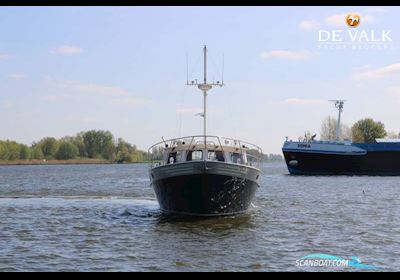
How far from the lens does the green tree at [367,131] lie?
10518cm

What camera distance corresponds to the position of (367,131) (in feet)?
351

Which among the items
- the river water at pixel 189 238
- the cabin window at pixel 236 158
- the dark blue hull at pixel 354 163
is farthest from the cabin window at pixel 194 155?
the dark blue hull at pixel 354 163

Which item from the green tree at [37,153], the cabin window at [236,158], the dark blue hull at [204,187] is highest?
the green tree at [37,153]

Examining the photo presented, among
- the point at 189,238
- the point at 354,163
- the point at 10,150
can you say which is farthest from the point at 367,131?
the point at 10,150

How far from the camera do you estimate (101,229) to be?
21.5 metres

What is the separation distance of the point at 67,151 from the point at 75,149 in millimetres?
3029

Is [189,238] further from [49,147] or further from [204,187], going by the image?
[49,147]

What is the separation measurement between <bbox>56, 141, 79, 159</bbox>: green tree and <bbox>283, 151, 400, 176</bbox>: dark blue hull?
12191cm

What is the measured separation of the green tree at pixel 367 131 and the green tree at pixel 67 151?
102m

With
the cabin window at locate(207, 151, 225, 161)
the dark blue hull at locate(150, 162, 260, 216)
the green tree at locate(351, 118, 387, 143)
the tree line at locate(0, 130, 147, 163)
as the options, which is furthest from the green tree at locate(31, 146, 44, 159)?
the cabin window at locate(207, 151, 225, 161)

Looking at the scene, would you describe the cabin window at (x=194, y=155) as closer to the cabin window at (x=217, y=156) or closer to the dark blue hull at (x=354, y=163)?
the cabin window at (x=217, y=156)

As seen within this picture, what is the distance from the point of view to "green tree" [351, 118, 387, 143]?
345 feet

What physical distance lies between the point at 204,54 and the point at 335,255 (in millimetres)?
13025

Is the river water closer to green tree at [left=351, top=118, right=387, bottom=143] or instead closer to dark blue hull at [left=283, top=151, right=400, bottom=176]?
dark blue hull at [left=283, top=151, right=400, bottom=176]
